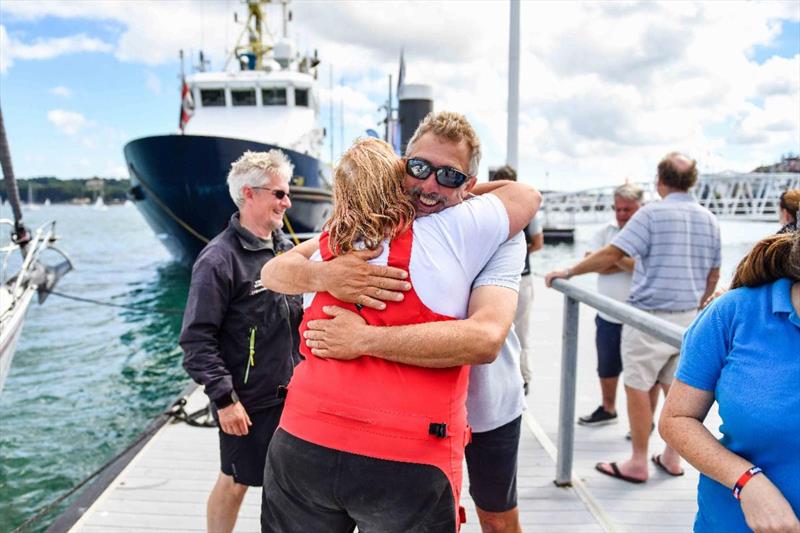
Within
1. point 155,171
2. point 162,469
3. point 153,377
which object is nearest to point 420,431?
point 162,469

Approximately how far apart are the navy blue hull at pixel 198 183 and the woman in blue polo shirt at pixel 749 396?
39.0 ft

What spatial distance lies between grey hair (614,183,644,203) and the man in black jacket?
2.49m

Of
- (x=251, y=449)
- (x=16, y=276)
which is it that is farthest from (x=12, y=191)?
(x=251, y=449)

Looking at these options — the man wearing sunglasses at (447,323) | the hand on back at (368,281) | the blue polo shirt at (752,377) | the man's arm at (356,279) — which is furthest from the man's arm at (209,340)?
the blue polo shirt at (752,377)

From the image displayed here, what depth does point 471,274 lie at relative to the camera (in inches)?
58.5

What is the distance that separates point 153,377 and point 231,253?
7.06 meters

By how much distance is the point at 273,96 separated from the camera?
61.9 ft

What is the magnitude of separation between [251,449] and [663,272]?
7.18 ft

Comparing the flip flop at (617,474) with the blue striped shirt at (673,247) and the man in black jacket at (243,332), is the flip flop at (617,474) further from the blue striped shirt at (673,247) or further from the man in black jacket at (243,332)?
the man in black jacket at (243,332)

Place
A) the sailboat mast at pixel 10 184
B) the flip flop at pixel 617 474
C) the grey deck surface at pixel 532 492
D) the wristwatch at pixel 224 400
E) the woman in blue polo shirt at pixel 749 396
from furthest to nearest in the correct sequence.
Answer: the sailboat mast at pixel 10 184 < the flip flop at pixel 617 474 < the grey deck surface at pixel 532 492 < the wristwatch at pixel 224 400 < the woman in blue polo shirt at pixel 749 396

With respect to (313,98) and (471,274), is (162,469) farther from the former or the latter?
(313,98)

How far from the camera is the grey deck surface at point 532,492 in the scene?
9.12ft

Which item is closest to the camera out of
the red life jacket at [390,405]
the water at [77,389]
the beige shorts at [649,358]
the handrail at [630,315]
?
the red life jacket at [390,405]

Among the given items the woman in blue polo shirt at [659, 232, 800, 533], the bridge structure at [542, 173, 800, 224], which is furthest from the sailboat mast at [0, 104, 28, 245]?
the bridge structure at [542, 173, 800, 224]
